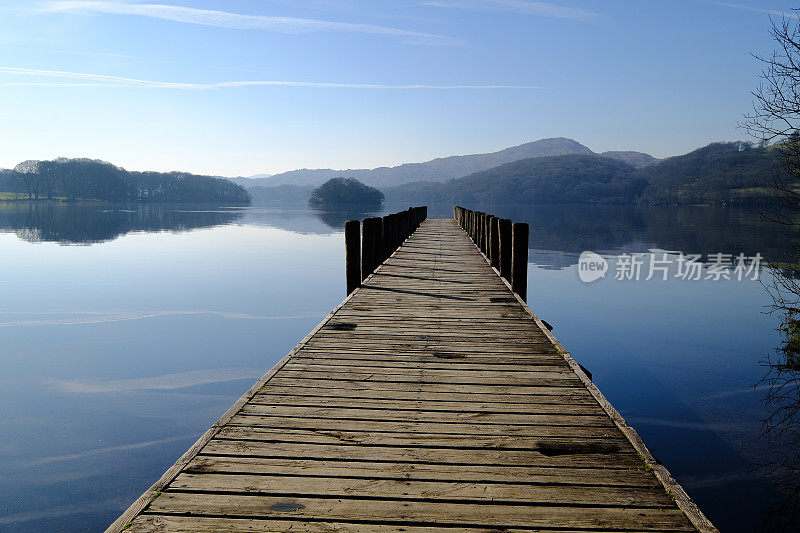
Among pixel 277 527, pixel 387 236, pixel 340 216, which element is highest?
pixel 340 216

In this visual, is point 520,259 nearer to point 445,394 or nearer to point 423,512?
point 445,394

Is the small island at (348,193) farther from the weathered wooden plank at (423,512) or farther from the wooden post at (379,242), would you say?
the weathered wooden plank at (423,512)

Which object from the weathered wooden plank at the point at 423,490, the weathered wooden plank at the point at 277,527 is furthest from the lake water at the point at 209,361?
the weathered wooden plank at the point at 277,527

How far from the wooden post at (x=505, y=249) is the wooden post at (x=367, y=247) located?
2941 mm

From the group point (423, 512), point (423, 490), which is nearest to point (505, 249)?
point (423, 490)

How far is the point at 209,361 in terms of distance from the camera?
1386 cm

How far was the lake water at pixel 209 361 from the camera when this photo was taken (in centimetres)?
793

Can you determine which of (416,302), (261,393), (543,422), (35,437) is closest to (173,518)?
(261,393)

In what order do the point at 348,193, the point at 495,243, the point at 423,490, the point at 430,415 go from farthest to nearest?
the point at 348,193
the point at 495,243
the point at 430,415
the point at 423,490

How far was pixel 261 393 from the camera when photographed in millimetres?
4852

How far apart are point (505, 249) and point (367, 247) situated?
10.0 ft

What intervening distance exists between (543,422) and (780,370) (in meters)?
12.4

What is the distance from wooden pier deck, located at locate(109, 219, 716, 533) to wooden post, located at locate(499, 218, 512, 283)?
221 inches

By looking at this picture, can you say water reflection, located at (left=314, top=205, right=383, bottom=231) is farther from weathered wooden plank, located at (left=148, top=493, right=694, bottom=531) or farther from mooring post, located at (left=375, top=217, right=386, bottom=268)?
weathered wooden plank, located at (left=148, top=493, right=694, bottom=531)
